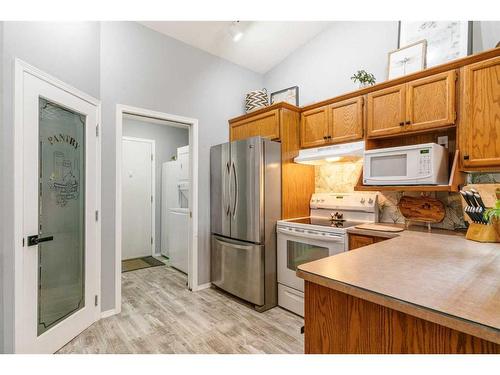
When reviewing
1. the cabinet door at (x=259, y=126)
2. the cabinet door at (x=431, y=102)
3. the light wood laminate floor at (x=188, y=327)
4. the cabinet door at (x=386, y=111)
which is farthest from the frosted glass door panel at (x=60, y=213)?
the cabinet door at (x=431, y=102)

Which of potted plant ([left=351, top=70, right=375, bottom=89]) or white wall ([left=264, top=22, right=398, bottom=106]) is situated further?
white wall ([left=264, top=22, right=398, bottom=106])

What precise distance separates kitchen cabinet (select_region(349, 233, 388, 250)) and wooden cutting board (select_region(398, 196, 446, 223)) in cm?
54

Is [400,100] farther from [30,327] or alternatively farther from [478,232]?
[30,327]

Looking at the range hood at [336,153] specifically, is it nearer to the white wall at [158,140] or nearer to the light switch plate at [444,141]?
the light switch plate at [444,141]

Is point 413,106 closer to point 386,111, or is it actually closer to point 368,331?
point 386,111

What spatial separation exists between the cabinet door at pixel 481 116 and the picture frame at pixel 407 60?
1.81 ft

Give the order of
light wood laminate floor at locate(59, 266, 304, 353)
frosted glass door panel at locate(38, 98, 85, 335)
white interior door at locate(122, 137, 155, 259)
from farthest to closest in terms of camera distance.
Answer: white interior door at locate(122, 137, 155, 259) → light wood laminate floor at locate(59, 266, 304, 353) → frosted glass door panel at locate(38, 98, 85, 335)

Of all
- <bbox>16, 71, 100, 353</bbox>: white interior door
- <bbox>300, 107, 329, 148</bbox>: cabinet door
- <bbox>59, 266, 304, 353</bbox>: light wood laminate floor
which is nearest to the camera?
<bbox>16, 71, 100, 353</bbox>: white interior door

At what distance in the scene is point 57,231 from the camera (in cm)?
213

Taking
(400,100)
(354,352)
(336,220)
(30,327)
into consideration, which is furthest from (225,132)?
(354,352)

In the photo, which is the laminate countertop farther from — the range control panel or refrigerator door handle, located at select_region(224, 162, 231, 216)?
refrigerator door handle, located at select_region(224, 162, 231, 216)

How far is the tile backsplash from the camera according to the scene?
229 cm

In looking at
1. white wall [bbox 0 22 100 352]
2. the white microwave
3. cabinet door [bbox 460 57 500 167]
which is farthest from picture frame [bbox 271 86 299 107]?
white wall [bbox 0 22 100 352]

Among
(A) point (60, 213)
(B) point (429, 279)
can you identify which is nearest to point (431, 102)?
(B) point (429, 279)
